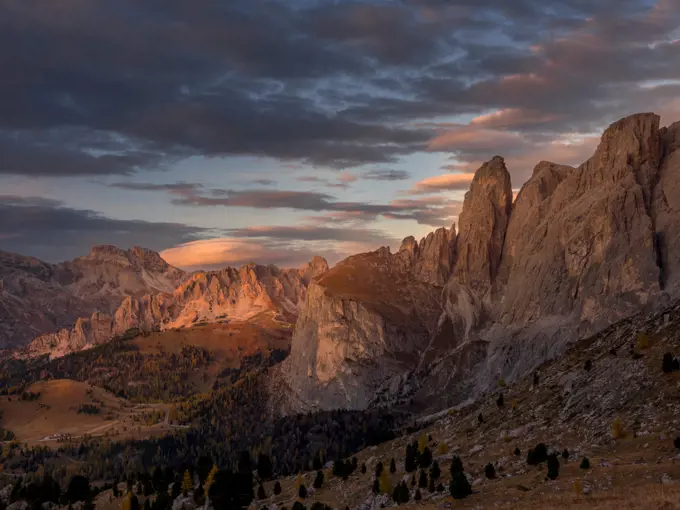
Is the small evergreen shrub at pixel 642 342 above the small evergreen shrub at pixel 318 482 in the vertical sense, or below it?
above

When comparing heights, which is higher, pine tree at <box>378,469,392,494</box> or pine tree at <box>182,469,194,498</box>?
pine tree at <box>378,469,392,494</box>

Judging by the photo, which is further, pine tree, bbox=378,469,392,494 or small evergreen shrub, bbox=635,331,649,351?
small evergreen shrub, bbox=635,331,649,351

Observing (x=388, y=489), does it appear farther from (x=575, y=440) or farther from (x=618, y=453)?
(x=618, y=453)

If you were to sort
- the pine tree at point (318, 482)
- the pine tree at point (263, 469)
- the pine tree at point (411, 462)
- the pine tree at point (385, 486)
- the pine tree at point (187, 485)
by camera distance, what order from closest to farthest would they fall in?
1. the pine tree at point (385, 486)
2. the pine tree at point (411, 462)
3. the pine tree at point (318, 482)
4. the pine tree at point (187, 485)
5. the pine tree at point (263, 469)

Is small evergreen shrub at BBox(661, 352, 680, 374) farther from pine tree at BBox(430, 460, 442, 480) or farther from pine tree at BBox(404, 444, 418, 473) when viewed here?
pine tree at BBox(404, 444, 418, 473)

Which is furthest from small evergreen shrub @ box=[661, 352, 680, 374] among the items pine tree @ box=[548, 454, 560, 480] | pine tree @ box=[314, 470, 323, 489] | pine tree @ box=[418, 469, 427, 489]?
pine tree @ box=[314, 470, 323, 489]

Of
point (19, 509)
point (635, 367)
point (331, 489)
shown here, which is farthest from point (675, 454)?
point (19, 509)

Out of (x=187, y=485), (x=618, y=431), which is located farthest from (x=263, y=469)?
(x=618, y=431)

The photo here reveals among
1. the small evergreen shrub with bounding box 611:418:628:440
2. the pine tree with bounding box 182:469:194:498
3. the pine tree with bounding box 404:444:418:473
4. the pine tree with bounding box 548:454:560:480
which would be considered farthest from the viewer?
the pine tree with bounding box 182:469:194:498

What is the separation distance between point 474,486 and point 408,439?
6113 cm

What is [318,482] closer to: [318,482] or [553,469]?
[318,482]

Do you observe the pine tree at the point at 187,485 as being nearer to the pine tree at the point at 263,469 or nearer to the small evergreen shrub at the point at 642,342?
the pine tree at the point at 263,469

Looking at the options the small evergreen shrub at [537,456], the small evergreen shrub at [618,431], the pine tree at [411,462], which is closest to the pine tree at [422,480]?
the pine tree at [411,462]

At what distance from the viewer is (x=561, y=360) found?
126688 mm
